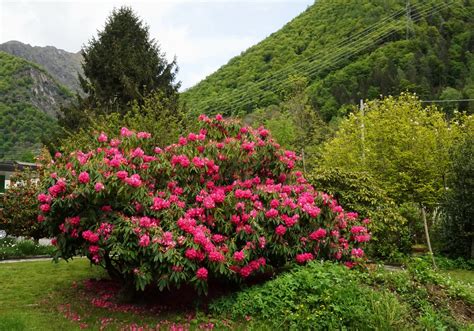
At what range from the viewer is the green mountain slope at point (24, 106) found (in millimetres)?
48000

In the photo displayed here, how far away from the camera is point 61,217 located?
7199mm

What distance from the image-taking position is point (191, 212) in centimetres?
729

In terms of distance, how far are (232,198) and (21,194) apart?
1036 centimetres

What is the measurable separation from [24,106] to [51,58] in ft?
297

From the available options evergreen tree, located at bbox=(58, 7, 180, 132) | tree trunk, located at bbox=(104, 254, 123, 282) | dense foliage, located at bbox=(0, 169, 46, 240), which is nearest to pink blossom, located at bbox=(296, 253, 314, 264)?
tree trunk, located at bbox=(104, 254, 123, 282)

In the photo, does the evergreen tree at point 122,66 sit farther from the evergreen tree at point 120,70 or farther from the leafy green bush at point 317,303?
the leafy green bush at point 317,303

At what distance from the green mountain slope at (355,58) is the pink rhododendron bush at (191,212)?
38.5m

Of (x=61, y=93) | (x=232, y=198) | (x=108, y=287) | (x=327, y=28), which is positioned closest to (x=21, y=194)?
(x=108, y=287)

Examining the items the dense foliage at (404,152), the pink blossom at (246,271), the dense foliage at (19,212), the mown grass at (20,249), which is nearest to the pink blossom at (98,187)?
the pink blossom at (246,271)

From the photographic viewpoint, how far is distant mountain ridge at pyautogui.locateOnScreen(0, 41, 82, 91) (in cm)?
12288

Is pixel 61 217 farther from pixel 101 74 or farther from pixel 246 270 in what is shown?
pixel 101 74

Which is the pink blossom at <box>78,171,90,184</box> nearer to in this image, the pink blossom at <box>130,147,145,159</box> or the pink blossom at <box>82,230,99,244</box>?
the pink blossom at <box>82,230,99,244</box>

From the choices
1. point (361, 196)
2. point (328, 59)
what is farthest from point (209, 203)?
point (328, 59)

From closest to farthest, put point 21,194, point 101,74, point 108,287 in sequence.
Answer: point 108,287, point 21,194, point 101,74
